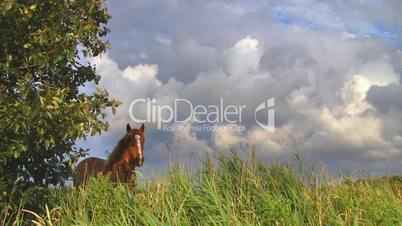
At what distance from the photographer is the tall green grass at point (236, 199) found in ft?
32.2

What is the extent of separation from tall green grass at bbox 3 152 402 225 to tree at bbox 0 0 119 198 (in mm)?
973

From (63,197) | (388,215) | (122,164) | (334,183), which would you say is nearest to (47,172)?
(63,197)

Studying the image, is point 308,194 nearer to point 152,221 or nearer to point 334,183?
point 334,183

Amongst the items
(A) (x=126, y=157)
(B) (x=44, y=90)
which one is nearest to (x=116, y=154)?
(A) (x=126, y=157)

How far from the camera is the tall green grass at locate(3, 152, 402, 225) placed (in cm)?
980

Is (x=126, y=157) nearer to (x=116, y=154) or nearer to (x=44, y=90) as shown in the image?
(x=116, y=154)

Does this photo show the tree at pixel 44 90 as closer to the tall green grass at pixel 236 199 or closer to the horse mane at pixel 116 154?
the tall green grass at pixel 236 199

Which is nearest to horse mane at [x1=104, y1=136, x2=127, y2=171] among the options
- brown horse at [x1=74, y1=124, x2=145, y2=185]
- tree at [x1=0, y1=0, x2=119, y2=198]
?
brown horse at [x1=74, y1=124, x2=145, y2=185]

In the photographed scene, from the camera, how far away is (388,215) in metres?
10.8

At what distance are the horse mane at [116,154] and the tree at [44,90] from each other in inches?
166

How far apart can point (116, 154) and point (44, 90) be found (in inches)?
253

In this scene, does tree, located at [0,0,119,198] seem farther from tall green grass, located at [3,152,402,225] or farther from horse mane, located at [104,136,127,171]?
horse mane, located at [104,136,127,171]

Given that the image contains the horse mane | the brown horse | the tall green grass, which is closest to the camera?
the tall green grass

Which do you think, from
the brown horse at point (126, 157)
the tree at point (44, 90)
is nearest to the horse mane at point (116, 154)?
the brown horse at point (126, 157)
